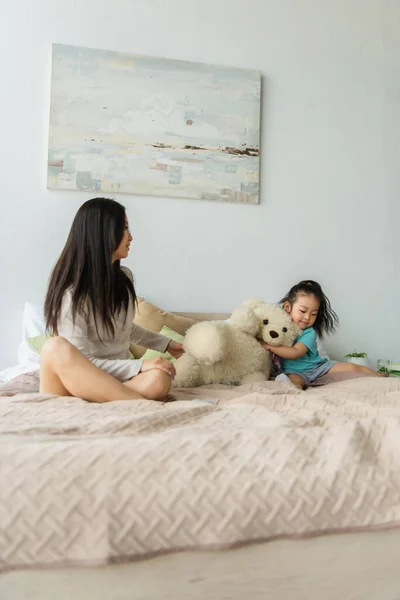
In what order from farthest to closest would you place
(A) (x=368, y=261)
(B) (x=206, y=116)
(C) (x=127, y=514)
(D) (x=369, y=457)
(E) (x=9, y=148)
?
1. (A) (x=368, y=261)
2. (B) (x=206, y=116)
3. (E) (x=9, y=148)
4. (D) (x=369, y=457)
5. (C) (x=127, y=514)

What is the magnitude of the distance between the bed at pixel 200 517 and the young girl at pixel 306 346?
1.15m

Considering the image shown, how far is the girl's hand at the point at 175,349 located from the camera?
1.84 m

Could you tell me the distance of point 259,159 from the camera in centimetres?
252

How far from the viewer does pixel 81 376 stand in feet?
4.39

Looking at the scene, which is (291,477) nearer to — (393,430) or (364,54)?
(393,430)

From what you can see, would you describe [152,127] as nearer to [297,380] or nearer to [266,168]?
[266,168]

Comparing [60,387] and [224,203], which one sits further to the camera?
[224,203]

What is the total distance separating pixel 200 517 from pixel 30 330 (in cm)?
154

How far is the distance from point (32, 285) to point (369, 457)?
5.81 ft

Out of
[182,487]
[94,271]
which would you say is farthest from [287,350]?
[182,487]

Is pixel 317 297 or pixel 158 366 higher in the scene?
pixel 317 297

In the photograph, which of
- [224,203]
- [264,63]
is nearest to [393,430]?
[224,203]

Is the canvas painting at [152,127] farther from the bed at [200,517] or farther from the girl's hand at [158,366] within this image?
the bed at [200,517]

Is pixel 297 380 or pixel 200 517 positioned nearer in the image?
pixel 200 517
